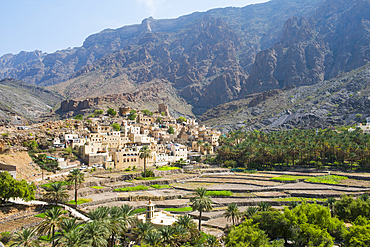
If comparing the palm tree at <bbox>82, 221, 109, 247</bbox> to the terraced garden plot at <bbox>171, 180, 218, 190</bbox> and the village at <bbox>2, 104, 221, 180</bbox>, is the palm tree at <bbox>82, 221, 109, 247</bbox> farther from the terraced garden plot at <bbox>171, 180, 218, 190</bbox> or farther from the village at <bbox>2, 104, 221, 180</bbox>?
the terraced garden plot at <bbox>171, 180, 218, 190</bbox>

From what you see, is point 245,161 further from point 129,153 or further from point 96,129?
point 96,129

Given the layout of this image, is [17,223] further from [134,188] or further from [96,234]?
[134,188]

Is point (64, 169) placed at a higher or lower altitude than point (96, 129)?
lower

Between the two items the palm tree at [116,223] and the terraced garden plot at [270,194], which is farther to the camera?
the terraced garden plot at [270,194]

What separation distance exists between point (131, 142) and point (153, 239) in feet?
246

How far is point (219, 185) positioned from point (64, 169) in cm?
3953

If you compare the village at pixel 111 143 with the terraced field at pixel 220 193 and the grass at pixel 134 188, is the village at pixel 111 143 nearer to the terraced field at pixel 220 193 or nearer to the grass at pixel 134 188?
the terraced field at pixel 220 193

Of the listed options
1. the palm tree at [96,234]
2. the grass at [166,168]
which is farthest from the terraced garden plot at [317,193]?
the palm tree at [96,234]

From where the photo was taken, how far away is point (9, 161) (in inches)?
2680

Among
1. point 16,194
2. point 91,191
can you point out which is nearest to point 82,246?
point 16,194

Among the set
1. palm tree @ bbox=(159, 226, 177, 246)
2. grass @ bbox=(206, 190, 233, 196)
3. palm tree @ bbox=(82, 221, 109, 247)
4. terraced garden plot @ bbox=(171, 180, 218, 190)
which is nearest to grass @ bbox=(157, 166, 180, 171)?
terraced garden plot @ bbox=(171, 180, 218, 190)

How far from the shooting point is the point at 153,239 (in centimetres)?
3394

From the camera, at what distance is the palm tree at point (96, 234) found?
3158cm

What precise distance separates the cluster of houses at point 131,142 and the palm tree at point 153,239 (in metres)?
54.1
